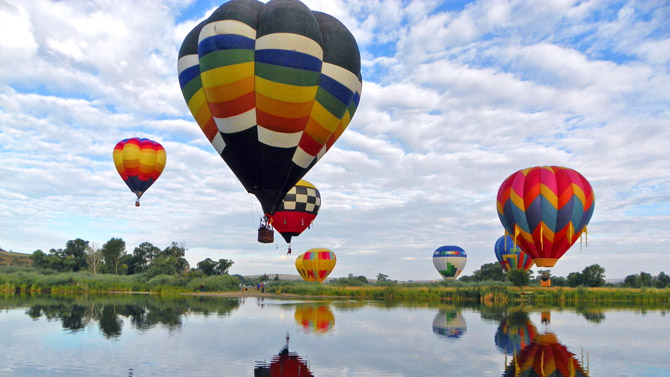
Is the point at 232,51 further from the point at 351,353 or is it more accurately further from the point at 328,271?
the point at 328,271

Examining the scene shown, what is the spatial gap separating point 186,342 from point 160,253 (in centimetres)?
6489

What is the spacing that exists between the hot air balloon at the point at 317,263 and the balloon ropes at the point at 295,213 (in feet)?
62.5

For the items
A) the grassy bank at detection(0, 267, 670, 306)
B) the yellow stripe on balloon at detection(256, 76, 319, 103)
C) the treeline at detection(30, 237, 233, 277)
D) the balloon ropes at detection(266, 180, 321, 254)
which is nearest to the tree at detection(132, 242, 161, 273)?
the treeline at detection(30, 237, 233, 277)

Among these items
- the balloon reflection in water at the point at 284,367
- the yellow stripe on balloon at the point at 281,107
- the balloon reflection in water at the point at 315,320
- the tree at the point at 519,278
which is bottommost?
the balloon reflection in water at the point at 284,367

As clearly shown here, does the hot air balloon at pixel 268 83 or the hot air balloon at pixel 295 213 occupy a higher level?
the hot air balloon at pixel 268 83

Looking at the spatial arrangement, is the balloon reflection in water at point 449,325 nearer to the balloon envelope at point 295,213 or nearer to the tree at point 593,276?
the balloon envelope at point 295,213

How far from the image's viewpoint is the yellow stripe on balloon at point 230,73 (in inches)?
592

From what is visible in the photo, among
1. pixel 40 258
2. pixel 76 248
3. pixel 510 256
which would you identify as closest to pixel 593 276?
pixel 510 256

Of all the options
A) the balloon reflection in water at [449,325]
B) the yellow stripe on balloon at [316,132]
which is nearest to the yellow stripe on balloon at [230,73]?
the yellow stripe on balloon at [316,132]

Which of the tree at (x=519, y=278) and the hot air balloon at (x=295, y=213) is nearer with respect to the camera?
the hot air balloon at (x=295, y=213)

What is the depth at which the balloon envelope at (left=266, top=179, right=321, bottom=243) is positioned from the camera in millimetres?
30859

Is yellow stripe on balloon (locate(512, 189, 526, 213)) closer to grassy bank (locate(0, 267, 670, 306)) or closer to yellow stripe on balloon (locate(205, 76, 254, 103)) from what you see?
grassy bank (locate(0, 267, 670, 306))

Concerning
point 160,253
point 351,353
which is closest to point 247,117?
point 351,353

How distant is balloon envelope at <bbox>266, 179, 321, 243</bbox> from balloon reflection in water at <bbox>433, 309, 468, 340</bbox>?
36.9 ft
